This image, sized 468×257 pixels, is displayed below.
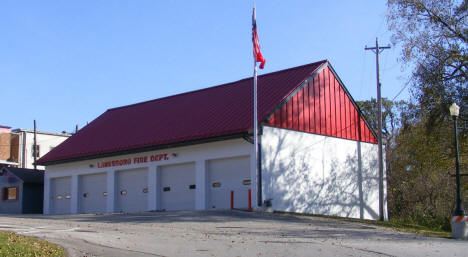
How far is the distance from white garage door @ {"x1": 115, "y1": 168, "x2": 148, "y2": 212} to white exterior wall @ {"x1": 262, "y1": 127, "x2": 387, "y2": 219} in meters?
7.91

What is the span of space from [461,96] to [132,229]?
669 inches

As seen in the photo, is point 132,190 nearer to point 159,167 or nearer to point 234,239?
point 159,167

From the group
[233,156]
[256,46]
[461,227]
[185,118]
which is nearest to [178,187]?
[233,156]

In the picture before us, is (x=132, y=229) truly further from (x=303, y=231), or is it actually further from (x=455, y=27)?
(x=455, y=27)

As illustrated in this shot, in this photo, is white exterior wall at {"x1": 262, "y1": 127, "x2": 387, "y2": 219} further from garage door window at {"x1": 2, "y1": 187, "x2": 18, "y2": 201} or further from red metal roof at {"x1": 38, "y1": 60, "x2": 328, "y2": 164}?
garage door window at {"x1": 2, "y1": 187, "x2": 18, "y2": 201}

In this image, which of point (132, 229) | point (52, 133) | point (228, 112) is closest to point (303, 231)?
point (132, 229)

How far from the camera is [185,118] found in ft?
106

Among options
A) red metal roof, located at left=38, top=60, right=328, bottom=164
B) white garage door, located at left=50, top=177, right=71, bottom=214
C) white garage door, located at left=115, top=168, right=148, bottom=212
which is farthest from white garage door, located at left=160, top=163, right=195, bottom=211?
white garage door, located at left=50, top=177, right=71, bottom=214

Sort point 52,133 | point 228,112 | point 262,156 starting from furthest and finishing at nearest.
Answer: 1. point 52,133
2. point 228,112
3. point 262,156

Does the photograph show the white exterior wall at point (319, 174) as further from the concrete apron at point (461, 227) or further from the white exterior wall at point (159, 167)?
the concrete apron at point (461, 227)

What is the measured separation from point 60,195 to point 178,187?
10.7 metres

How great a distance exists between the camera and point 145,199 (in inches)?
1232

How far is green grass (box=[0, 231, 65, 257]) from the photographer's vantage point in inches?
Result: 455

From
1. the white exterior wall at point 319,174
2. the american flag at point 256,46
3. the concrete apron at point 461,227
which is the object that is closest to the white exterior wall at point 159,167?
the white exterior wall at point 319,174
